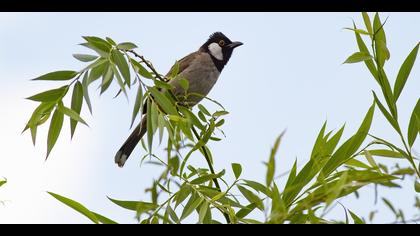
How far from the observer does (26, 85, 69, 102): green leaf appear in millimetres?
2033

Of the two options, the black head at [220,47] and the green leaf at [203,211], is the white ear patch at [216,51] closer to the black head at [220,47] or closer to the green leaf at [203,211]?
the black head at [220,47]

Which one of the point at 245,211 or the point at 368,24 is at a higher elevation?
the point at 368,24

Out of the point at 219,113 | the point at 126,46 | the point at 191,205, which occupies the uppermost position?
the point at 126,46

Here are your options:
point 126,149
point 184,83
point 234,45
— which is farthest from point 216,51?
point 184,83

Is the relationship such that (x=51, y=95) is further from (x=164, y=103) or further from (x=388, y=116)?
(x=388, y=116)

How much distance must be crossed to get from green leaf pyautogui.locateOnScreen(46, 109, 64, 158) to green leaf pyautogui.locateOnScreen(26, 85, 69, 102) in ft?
0.14

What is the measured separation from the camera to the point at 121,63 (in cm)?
201

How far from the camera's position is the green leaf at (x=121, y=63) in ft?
6.51

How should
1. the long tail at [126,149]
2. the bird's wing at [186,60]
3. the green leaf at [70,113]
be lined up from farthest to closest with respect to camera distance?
the bird's wing at [186,60] < the long tail at [126,149] < the green leaf at [70,113]

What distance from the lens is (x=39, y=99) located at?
2.04 meters

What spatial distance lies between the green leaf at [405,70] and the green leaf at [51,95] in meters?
1.04

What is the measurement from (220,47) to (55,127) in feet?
13.4

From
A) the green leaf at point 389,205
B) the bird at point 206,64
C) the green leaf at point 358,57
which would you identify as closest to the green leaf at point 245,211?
the green leaf at point 358,57
